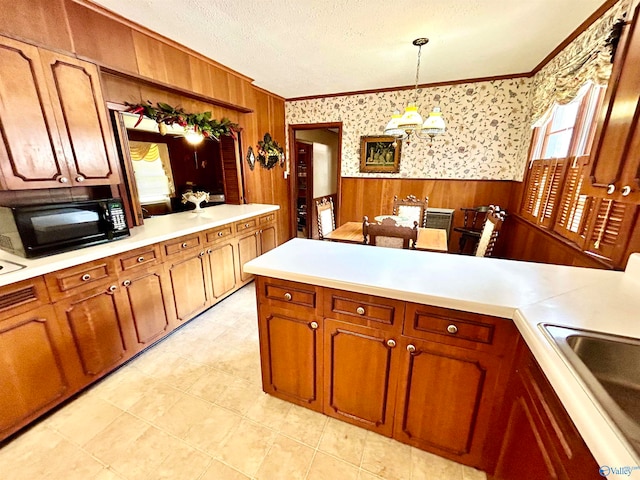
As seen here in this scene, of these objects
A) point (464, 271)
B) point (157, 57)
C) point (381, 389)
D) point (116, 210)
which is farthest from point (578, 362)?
point (157, 57)

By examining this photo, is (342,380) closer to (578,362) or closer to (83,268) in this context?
(578,362)

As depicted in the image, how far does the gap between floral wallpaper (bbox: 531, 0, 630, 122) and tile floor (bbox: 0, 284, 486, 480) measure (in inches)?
101

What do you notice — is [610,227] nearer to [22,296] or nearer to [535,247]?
[535,247]

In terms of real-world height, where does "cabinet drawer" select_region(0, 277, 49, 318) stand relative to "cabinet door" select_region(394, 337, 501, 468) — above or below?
above

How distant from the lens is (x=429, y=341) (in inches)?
45.0

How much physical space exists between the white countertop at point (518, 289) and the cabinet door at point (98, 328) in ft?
3.73

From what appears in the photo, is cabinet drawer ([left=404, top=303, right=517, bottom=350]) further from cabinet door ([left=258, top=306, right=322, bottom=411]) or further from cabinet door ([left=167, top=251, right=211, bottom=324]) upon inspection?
cabinet door ([left=167, top=251, right=211, bottom=324])

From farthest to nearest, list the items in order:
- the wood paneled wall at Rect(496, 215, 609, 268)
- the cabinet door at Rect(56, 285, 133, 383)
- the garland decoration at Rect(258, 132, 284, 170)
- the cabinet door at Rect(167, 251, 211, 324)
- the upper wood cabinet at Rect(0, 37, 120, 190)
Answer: the garland decoration at Rect(258, 132, 284, 170), the cabinet door at Rect(167, 251, 211, 324), the wood paneled wall at Rect(496, 215, 609, 268), the cabinet door at Rect(56, 285, 133, 383), the upper wood cabinet at Rect(0, 37, 120, 190)

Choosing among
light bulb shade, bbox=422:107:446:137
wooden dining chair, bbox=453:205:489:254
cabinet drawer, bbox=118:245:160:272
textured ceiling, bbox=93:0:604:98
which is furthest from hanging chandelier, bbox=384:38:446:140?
cabinet drawer, bbox=118:245:160:272

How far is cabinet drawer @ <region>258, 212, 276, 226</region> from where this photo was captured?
332 centimetres

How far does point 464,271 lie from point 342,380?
858 mm

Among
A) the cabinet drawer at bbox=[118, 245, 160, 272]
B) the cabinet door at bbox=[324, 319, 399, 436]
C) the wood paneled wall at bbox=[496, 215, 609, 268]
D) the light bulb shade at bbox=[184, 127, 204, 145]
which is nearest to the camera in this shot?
the cabinet door at bbox=[324, 319, 399, 436]

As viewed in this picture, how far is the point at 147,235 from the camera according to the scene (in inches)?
78.2

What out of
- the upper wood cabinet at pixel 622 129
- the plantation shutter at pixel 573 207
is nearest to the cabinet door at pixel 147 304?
the upper wood cabinet at pixel 622 129
